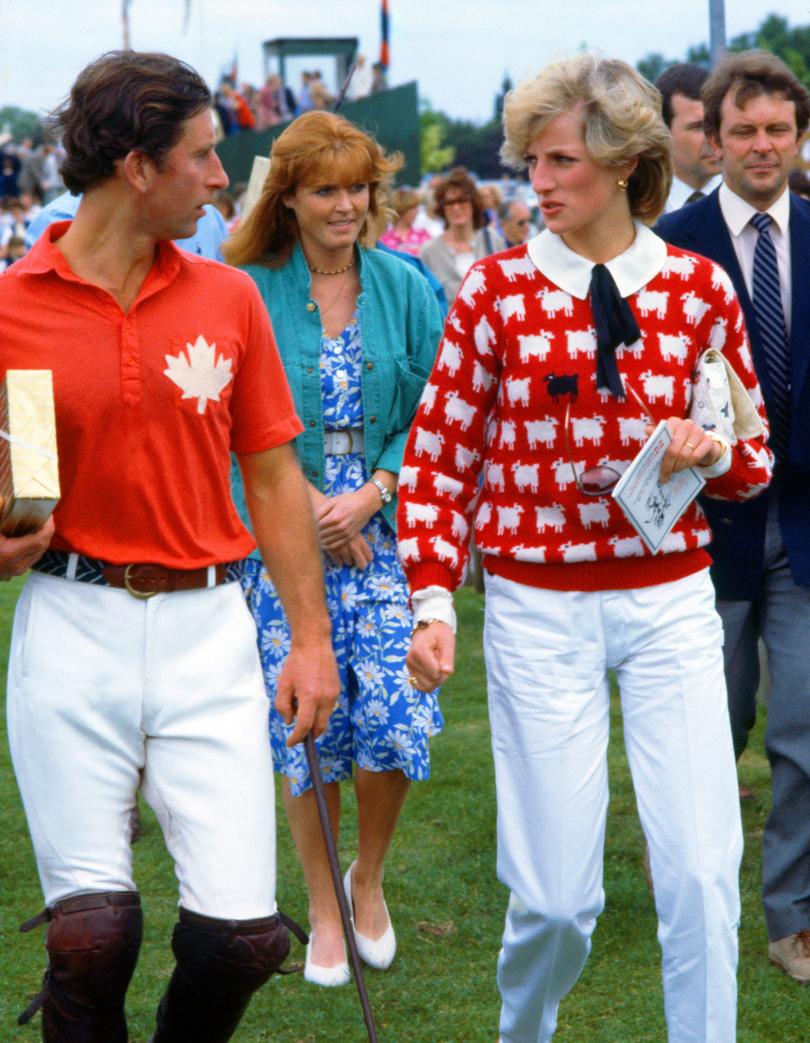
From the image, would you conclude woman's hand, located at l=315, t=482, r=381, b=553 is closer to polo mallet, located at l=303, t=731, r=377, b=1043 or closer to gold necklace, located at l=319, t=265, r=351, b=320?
gold necklace, located at l=319, t=265, r=351, b=320

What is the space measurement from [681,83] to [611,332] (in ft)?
12.2

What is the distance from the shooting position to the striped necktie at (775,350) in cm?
476

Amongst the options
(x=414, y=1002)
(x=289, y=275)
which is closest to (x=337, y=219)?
(x=289, y=275)

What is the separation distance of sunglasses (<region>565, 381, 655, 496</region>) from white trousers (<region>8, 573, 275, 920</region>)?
2.71 feet

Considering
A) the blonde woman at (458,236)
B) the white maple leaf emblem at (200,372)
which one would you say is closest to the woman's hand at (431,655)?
the white maple leaf emblem at (200,372)

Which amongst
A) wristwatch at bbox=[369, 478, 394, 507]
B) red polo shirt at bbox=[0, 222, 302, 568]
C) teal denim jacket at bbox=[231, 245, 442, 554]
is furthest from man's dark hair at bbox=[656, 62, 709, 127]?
red polo shirt at bbox=[0, 222, 302, 568]

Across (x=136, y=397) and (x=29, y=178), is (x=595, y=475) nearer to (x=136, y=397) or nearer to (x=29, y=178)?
(x=136, y=397)

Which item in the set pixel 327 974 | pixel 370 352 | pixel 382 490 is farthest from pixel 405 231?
pixel 327 974

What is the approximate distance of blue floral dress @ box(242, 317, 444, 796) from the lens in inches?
197

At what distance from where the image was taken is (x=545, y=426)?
12.3ft

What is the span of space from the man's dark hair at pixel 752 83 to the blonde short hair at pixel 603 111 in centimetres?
115

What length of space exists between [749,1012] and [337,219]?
8.31ft

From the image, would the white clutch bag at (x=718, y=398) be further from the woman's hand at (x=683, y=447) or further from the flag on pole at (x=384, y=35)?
the flag on pole at (x=384, y=35)

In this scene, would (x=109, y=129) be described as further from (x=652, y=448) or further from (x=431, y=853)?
(x=431, y=853)
